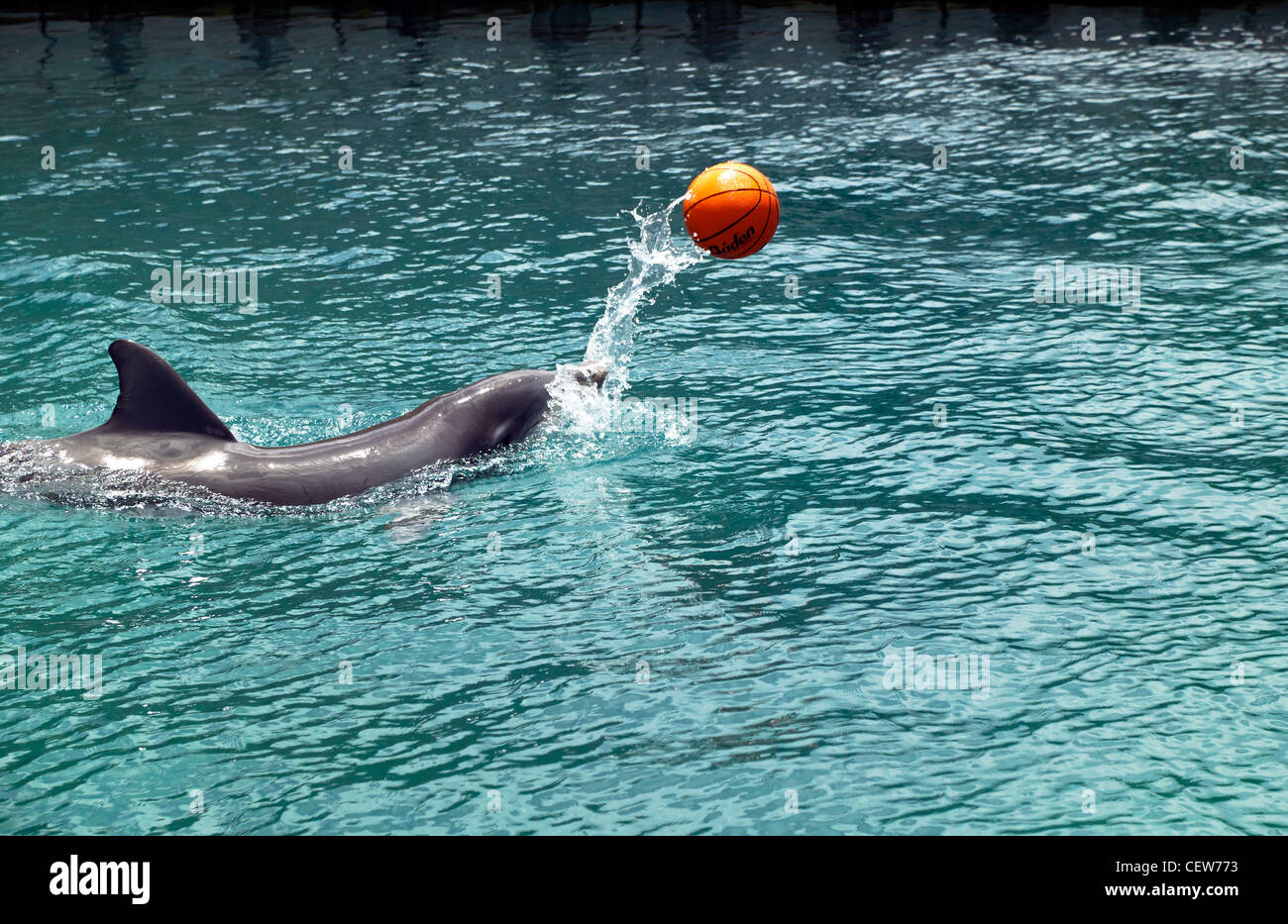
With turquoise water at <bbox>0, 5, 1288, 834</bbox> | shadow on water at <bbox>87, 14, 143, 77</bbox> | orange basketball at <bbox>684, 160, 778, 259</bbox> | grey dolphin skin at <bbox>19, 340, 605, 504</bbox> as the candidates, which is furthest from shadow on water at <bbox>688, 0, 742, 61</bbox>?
grey dolphin skin at <bbox>19, 340, 605, 504</bbox>

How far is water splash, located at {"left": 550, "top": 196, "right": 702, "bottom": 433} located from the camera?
10.3 m

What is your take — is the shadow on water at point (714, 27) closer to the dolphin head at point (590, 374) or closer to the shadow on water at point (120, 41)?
the shadow on water at point (120, 41)

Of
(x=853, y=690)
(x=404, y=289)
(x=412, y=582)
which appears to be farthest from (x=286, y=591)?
(x=404, y=289)

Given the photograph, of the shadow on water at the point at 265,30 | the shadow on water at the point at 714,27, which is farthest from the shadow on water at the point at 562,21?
the shadow on water at the point at 265,30

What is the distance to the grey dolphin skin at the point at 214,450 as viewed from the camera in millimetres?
8820

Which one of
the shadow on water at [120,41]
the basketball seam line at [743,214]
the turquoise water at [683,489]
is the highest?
the shadow on water at [120,41]

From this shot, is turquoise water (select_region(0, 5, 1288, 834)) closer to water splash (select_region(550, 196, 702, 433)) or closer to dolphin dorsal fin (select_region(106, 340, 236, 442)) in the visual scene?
water splash (select_region(550, 196, 702, 433))

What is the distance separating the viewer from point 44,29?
2598 cm

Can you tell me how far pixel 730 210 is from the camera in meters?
9.88

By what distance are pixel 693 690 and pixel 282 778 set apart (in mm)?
2104

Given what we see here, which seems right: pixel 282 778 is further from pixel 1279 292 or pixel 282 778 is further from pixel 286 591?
pixel 1279 292

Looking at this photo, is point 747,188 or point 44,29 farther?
point 44,29

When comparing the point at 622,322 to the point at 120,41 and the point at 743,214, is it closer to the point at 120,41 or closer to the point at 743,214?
the point at 743,214

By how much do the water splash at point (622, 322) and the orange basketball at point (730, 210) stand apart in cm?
150
